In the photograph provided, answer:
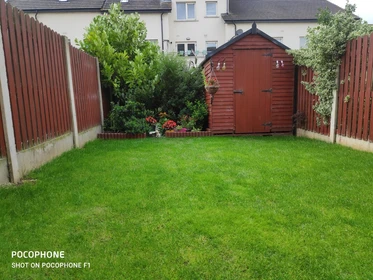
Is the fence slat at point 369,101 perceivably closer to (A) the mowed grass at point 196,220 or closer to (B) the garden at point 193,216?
(B) the garden at point 193,216

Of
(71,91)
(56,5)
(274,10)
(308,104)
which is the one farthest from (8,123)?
(274,10)

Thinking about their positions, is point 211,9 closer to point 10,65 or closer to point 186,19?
point 186,19

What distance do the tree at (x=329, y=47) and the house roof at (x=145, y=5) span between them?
12.8 m

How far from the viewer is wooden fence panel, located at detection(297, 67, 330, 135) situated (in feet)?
21.4

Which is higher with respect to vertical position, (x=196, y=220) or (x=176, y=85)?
(x=176, y=85)

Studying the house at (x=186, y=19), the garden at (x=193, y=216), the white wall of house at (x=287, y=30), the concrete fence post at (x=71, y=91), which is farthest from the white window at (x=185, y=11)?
the garden at (x=193, y=216)

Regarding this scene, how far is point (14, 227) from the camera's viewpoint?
7.27ft

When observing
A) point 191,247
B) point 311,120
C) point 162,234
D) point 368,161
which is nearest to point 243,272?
point 191,247

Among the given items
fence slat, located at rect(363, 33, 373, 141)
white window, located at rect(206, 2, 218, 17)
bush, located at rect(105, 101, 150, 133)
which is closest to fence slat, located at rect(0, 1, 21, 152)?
bush, located at rect(105, 101, 150, 133)

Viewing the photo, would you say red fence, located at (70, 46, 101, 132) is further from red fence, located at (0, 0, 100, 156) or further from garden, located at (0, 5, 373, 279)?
Result: garden, located at (0, 5, 373, 279)

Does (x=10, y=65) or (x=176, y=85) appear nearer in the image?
(x=10, y=65)

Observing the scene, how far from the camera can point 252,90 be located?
25.5ft

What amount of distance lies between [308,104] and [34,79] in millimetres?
6320

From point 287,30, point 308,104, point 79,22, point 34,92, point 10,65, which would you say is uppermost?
point 79,22
